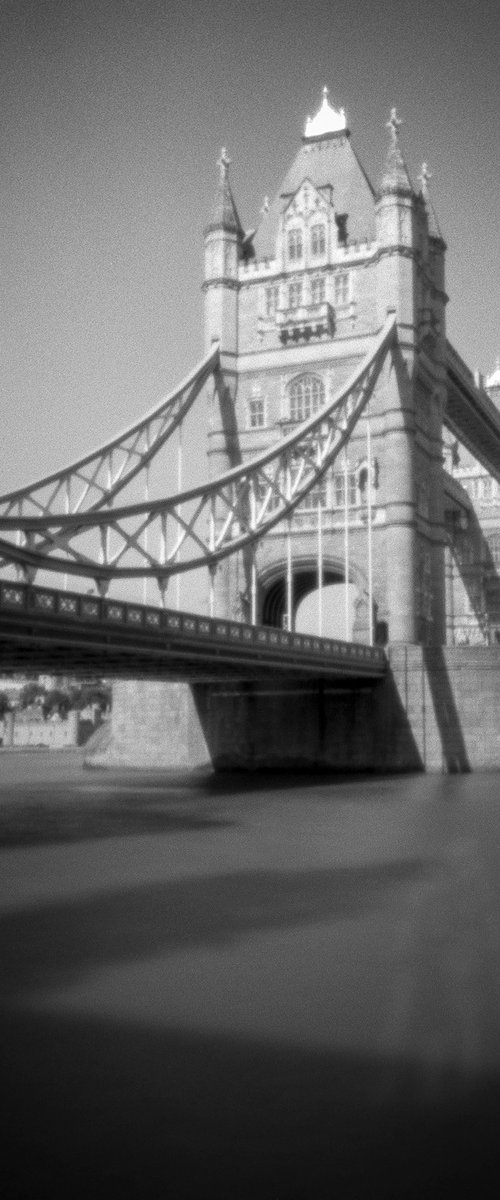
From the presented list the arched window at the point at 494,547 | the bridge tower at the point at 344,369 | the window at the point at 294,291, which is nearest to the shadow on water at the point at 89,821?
the bridge tower at the point at 344,369

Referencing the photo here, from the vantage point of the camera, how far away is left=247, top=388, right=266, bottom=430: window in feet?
129

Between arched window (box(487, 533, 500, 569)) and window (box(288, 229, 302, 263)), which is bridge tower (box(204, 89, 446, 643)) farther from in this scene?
arched window (box(487, 533, 500, 569))

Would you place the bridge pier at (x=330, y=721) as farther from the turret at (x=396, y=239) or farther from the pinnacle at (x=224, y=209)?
the pinnacle at (x=224, y=209)

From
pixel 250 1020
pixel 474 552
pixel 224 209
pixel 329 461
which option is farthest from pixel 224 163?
pixel 250 1020

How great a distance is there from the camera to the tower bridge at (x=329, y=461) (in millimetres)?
31891

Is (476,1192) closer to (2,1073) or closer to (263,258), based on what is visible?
(2,1073)

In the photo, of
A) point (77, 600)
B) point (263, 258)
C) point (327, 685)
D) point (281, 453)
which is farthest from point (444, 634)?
point (77, 600)

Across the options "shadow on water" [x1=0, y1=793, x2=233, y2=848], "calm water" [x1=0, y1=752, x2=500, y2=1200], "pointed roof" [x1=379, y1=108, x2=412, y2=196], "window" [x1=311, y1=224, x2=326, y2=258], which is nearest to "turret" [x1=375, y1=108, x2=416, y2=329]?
"pointed roof" [x1=379, y1=108, x2=412, y2=196]

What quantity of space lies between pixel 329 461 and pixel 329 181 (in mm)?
14217

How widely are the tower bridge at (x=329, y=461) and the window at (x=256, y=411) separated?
0.07m

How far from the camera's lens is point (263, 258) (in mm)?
40844

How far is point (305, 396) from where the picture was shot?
39.2 meters

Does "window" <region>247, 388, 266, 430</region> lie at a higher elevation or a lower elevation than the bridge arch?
higher

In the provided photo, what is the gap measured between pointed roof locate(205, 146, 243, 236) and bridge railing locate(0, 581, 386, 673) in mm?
16827
